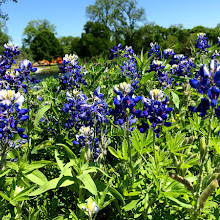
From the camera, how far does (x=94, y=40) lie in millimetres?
53656

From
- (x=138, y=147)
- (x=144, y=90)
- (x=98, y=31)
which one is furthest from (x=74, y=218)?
(x=98, y=31)

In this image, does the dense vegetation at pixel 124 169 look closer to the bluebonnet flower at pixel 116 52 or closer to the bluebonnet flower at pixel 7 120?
the bluebonnet flower at pixel 7 120

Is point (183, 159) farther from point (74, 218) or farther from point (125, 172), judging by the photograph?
point (74, 218)

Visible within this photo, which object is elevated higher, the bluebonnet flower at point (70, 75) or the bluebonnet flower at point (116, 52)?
the bluebonnet flower at point (116, 52)

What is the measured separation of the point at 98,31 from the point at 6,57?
54.8 metres

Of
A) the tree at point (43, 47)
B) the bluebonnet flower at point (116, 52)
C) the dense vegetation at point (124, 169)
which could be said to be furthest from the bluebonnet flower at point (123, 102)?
the tree at point (43, 47)

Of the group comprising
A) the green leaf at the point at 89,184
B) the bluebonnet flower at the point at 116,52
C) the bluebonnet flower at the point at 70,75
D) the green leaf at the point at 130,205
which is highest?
the bluebonnet flower at the point at 116,52

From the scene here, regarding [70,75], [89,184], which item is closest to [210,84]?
[89,184]

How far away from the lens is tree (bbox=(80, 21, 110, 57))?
5278 cm

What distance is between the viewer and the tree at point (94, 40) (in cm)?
5278

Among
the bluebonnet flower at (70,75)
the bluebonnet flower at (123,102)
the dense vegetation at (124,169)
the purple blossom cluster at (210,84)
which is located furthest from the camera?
the bluebonnet flower at (70,75)

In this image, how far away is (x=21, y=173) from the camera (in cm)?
190

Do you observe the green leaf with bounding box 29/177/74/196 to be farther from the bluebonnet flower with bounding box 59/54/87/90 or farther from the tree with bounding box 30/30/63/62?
the tree with bounding box 30/30/63/62

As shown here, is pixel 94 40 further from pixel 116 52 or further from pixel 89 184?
pixel 89 184
